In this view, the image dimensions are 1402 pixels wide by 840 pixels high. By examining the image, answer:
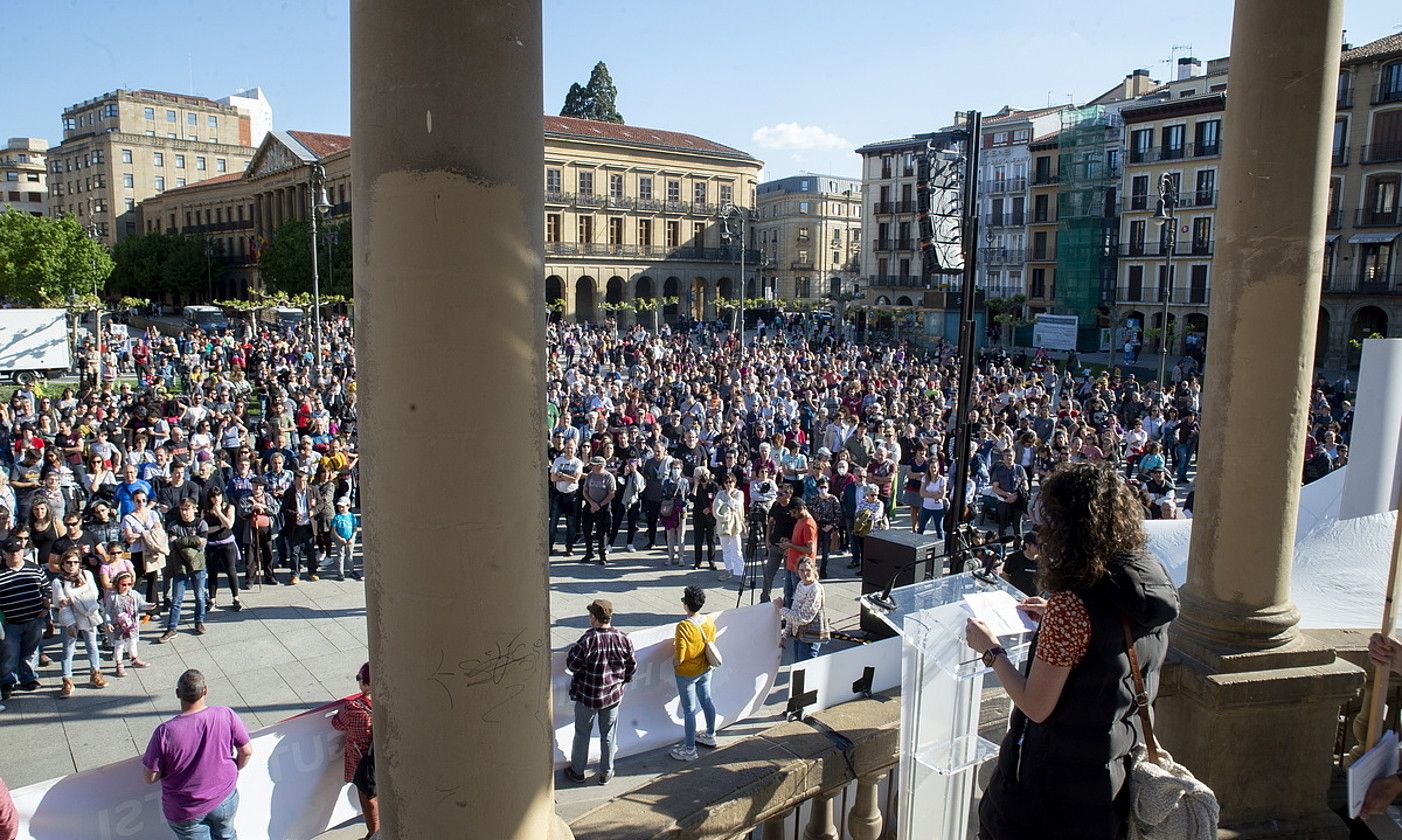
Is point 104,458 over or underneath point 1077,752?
underneath

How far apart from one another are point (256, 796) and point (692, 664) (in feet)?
10.2

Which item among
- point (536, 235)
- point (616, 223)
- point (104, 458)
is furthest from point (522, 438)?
point (616, 223)

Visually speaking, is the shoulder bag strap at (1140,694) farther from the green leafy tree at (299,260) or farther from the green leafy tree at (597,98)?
the green leafy tree at (597,98)

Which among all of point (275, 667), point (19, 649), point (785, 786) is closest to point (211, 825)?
Answer: point (785, 786)

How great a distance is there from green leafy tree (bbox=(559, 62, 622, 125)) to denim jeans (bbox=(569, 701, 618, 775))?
74583mm

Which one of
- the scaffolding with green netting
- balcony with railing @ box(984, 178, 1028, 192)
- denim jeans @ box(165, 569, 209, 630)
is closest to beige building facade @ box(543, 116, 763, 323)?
balcony with railing @ box(984, 178, 1028, 192)

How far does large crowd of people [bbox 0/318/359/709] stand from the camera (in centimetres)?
891

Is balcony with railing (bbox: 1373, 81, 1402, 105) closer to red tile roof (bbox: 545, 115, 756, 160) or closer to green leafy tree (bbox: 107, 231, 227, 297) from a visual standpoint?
red tile roof (bbox: 545, 115, 756, 160)

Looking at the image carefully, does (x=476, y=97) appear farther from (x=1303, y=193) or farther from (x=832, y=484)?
(x=832, y=484)

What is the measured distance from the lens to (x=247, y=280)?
85875mm

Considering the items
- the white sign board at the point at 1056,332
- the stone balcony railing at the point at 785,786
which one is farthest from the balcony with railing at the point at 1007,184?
the stone balcony railing at the point at 785,786

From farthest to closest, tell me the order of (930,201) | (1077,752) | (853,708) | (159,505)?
(159,505) → (930,201) → (853,708) → (1077,752)

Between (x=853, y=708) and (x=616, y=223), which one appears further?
(x=616, y=223)

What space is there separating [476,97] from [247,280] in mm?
92827
